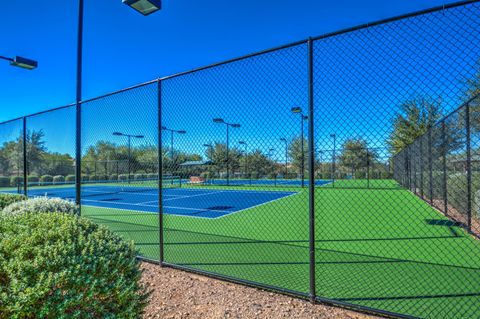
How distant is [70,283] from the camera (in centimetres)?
183

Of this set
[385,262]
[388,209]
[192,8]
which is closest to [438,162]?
[388,209]

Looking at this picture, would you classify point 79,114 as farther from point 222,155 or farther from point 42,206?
point 222,155

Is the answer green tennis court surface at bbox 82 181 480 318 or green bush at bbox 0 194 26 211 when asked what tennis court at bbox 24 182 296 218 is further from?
green bush at bbox 0 194 26 211

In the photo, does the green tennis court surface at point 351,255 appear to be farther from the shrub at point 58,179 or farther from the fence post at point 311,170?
the shrub at point 58,179

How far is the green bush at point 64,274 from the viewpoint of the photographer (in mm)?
1682

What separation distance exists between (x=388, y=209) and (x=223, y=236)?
6671 millimetres

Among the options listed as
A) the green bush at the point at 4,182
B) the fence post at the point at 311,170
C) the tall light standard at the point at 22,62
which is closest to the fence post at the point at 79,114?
the tall light standard at the point at 22,62

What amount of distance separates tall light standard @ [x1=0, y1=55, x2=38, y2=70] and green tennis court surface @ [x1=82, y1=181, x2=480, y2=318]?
453 centimetres

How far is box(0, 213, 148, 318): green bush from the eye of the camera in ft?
5.52

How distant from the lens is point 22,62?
7.41 meters

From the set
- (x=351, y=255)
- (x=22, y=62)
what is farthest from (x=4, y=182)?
(x=351, y=255)

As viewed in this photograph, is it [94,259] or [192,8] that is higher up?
[192,8]

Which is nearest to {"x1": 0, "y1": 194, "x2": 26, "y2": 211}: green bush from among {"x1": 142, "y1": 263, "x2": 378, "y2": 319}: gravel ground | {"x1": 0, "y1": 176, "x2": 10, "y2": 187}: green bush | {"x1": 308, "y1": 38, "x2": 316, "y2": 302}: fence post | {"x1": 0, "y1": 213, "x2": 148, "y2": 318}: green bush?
{"x1": 142, "y1": 263, "x2": 378, "y2": 319}: gravel ground

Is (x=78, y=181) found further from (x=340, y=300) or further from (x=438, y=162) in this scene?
(x=438, y=162)
